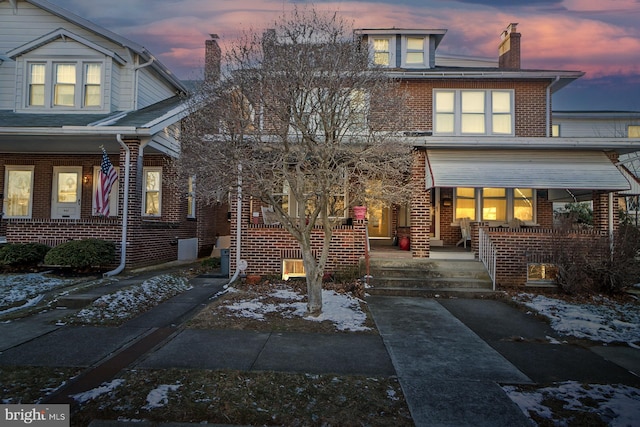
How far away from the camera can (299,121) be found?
6.04 metres

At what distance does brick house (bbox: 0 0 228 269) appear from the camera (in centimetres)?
1092

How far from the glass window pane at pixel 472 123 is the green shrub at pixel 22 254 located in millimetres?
13034

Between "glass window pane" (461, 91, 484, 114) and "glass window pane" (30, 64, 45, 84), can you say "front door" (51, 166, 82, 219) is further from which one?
"glass window pane" (461, 91, 484, 114)

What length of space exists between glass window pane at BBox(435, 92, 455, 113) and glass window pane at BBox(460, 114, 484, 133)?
573mm

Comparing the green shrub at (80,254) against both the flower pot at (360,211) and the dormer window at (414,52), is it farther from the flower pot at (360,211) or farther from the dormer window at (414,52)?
the dormer window at (414,52)

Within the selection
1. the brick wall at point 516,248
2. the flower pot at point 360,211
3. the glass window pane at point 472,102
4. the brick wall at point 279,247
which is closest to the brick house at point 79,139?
the brick wall at point 279,247

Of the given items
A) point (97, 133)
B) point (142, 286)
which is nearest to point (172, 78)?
point (97, 133)

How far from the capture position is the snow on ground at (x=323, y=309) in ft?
20.4

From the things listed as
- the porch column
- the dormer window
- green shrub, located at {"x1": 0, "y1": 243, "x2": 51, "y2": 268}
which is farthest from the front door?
the dormer window

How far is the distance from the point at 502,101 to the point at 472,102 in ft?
3.30

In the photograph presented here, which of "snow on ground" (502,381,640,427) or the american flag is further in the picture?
the american flag

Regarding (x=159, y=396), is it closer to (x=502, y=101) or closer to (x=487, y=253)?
(x=487, y=253)

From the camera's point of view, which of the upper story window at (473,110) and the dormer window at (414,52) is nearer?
the upper story window at (473,110)

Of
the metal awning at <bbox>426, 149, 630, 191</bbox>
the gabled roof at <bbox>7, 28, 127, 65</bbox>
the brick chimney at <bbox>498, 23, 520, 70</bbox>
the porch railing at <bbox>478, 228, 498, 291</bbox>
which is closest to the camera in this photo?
the porch railing at <bbox>478, 228, 498, 291</bbox>
